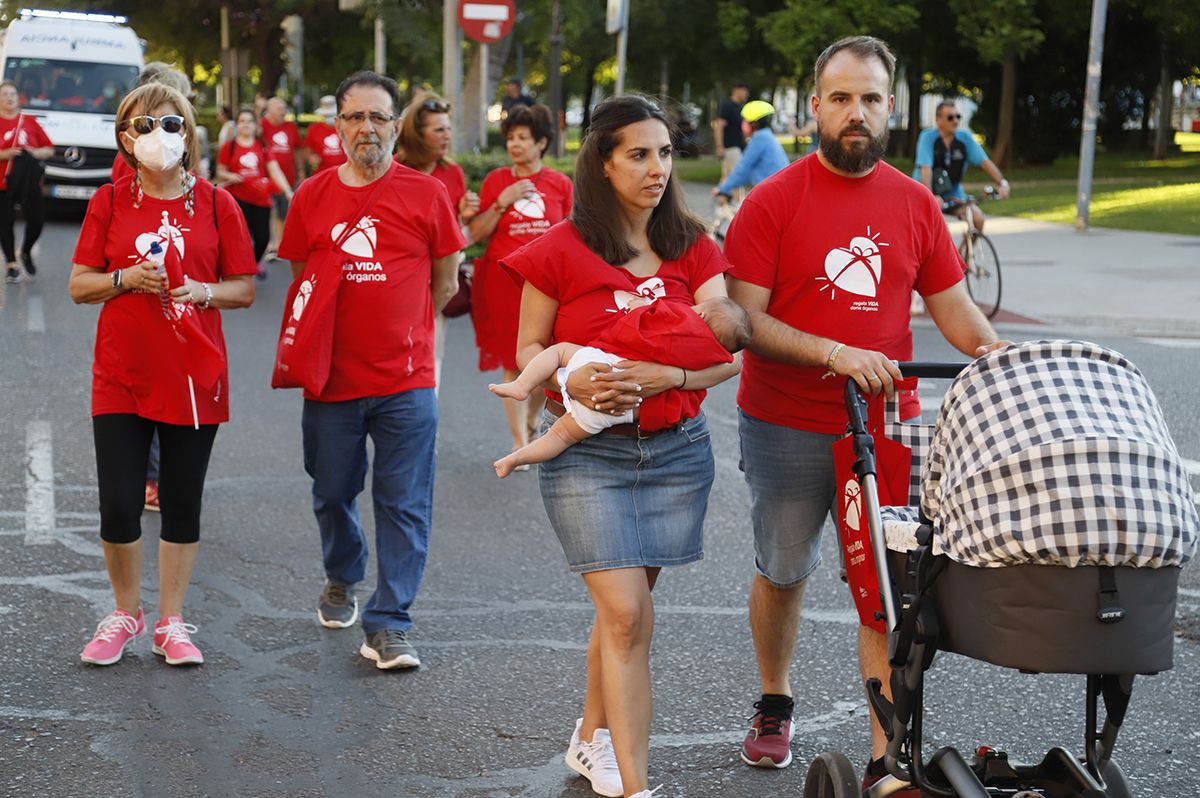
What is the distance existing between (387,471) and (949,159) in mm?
9901

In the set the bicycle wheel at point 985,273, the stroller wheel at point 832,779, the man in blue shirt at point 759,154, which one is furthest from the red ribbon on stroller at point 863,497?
the man in blue shirt at point 759,154

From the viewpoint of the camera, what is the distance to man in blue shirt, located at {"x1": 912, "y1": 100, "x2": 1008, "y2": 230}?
14266 millimetres

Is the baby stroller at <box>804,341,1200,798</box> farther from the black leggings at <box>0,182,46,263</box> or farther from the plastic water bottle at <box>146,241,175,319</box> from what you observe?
the black leggings at <box>0,182,46,263</box>

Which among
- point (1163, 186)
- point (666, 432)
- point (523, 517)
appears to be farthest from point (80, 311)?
point (1163, 186)

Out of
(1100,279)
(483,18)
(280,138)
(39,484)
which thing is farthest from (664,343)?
(280,138)

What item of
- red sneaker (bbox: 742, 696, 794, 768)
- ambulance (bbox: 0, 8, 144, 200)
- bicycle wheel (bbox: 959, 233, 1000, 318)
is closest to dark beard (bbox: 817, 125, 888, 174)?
red sneaker (bbox: 742, 696, 794, 768)

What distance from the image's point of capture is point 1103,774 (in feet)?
11.9

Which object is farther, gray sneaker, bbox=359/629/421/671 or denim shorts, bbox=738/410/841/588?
gray sneaker, bbox=359/629/421/671

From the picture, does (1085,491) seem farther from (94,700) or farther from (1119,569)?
(94,700)

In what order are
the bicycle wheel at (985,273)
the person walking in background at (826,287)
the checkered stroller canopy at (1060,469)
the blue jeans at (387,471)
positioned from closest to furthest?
1. the checkered stroller canopy at (1060,469)
2. the person walking in background at (826,287)
3. the blue jeans at (387,471)
4. the bicycle wheel at (985,273)

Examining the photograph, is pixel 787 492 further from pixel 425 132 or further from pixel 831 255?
pixel 425 132

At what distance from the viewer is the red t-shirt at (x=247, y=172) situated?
16.5m

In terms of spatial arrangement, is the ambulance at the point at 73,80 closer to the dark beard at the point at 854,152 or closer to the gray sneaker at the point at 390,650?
the gray sneaker at the point at 390,650

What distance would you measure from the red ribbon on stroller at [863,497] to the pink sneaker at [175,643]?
250 cm
